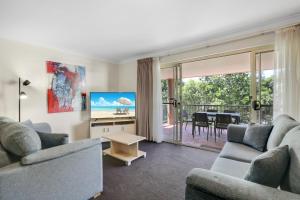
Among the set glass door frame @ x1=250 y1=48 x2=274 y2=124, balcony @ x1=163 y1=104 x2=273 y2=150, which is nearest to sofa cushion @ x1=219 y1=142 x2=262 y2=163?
glass door frame @ x1=250 y1=48 x2=274 y2=124

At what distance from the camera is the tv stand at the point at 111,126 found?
3934 mm

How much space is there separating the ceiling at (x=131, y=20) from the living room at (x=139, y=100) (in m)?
0.02

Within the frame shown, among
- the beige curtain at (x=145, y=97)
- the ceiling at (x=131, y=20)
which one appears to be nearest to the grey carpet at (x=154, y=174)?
the beige curtain at (x=145, y=97)

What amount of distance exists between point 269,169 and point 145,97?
11.2ft

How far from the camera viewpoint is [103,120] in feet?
13.4

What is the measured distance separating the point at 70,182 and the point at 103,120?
102 inches

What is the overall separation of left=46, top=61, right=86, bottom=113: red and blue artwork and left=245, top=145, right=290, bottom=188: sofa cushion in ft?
12.6

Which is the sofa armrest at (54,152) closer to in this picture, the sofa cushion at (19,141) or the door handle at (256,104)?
the sofa cushion at (19,141)

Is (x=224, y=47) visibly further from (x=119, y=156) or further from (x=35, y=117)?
(x=35, y=117)

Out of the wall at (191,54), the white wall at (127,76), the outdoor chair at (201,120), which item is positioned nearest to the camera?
the wall at (191,54)

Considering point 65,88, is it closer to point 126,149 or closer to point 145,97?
point 145,97

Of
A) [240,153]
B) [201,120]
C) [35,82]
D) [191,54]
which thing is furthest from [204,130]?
[35,82]

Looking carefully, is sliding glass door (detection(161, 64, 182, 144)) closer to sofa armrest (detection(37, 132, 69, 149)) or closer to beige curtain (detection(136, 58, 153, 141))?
beige curtain (detection(136, 58, 153, 141))

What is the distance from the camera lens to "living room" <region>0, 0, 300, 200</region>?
132cm
